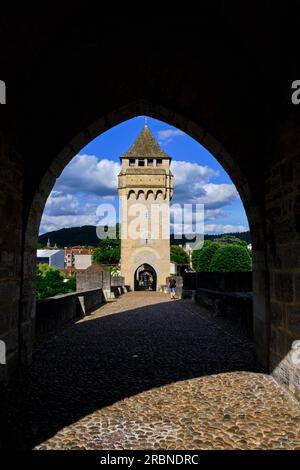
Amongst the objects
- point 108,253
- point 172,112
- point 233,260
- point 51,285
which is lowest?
point 51,285

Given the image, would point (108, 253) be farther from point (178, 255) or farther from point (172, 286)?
point (172, 286)

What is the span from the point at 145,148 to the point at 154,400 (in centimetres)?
3324

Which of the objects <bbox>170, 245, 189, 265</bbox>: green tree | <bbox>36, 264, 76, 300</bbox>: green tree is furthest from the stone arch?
<bbox>170, 245, 189, 265</bbox>: green tree

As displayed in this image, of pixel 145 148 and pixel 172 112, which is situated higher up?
pixel 145 148

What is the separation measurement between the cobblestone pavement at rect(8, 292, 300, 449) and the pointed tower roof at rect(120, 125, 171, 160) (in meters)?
30.1

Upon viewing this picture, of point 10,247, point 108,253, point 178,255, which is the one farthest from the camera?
point 178,255

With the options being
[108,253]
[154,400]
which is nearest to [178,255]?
[108,253]

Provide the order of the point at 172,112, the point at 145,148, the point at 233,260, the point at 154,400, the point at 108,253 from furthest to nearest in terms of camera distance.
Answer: the point at 108,253 < the point at 145,148 < the point at 233,260 < the point at 172,112 < the point at 154,400

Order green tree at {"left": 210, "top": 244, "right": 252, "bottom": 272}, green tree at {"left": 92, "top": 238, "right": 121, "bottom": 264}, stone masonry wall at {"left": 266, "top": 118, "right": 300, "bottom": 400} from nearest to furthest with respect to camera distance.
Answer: stone masonry wall at {"left": 266, "top": 118, "right": 300, "bottom": 400}
green tree at {"left": 210, "top": 244, "right": 252, "bottom": 272}
green tree at {"left": 92, "top": 238, "right": 121, "bottom": 264}

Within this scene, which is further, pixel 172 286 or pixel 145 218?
pixel 145 218

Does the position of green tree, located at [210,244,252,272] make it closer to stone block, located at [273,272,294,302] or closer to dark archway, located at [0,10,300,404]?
dark archway, located at [0,10,300,404]

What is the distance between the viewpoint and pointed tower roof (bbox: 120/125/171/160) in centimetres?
3438

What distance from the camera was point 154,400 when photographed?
317 centimetres

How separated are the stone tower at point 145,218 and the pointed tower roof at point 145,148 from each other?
1.13 m
